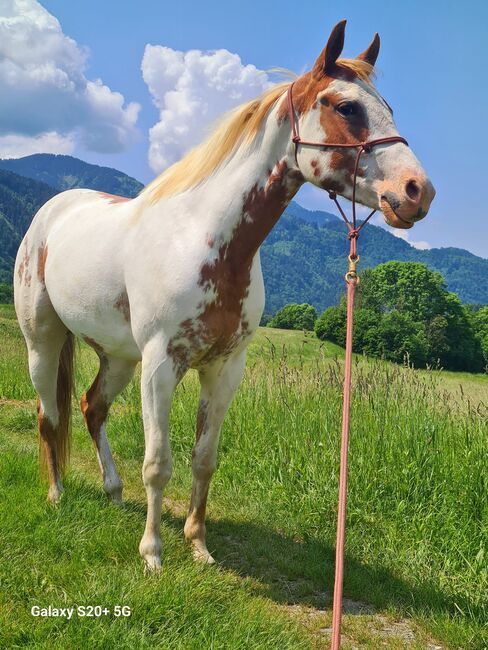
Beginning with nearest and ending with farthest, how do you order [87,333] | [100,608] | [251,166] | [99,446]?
1. [100,608]
2. [251,166]
3. [87,333]
4. [99,446]

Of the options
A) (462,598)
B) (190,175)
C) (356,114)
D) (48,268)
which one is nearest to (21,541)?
(48,268)

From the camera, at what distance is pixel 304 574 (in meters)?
3.30

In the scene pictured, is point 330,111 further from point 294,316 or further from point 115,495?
point 294,316

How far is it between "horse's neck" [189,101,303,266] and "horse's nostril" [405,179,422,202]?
66 centimetres

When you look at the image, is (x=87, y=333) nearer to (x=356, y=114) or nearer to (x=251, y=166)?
(x=251, y=166)

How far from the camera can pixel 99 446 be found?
3.94 metres

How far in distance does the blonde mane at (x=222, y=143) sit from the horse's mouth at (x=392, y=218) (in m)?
0.89

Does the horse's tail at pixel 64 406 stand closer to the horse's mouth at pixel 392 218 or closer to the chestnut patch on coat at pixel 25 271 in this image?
the chestnut patch on coat at pixel 25 271

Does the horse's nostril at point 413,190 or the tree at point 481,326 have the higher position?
the tree at point 481,326

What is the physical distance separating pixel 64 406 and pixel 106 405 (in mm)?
440

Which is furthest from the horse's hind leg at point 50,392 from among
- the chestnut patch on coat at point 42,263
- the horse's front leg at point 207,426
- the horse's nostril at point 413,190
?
the horse's nostril at point 413,190

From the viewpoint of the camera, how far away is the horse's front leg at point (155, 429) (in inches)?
107

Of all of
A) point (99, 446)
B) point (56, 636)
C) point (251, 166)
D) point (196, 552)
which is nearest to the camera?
point (56, 636)

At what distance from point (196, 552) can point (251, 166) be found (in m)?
2.33
